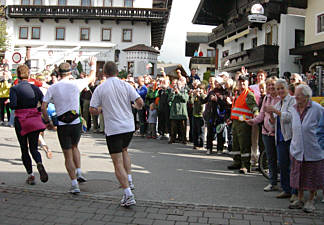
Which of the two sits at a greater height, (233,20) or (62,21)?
(62,21)

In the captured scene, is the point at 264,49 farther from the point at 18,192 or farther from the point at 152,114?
the point at 18,192

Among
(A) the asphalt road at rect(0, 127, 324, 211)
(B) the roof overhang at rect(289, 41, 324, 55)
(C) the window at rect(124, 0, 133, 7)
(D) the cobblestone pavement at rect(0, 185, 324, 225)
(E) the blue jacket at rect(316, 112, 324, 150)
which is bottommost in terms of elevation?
(D) the cobblestone pavement at rect(0, 185, 324, 225)

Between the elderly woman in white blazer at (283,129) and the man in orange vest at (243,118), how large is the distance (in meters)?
1.55

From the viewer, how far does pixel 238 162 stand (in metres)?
8.46

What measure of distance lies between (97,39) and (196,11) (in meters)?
15.6

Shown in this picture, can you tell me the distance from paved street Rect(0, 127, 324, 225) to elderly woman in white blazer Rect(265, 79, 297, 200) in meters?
0.35

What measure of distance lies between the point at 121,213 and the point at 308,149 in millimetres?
2824

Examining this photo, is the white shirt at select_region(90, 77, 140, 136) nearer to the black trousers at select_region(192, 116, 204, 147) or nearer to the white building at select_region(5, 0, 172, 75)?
the black trousers at select_region(192, 116, 204, 147)

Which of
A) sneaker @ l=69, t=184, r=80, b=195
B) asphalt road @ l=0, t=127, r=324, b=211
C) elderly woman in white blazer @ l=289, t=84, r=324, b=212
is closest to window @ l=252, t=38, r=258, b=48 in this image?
asphalt road @ l=0, t=127, r=324, b=211

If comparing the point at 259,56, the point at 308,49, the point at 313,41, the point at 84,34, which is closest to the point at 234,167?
the point at 308,49

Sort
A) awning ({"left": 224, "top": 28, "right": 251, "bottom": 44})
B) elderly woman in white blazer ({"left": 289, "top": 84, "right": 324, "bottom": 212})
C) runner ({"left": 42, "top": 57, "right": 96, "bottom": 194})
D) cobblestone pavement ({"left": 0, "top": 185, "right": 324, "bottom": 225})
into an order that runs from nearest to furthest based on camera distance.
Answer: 1. cobblestone pavement ({"left": 0, "top": 185, "right": 324, "bottom": 225})
2. elderly woman in white blazer ({"left": 289, "top": 84, "right": 324, "bottom": 212})
3. runner ({"left": 42, "top": 57, "right": 96, "bottom": 194})
4. awning ({"left": 224, "top": 28, "right": 251, "bottom": 44})

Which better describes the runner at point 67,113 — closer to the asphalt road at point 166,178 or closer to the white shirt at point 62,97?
the white shirt at point 62,97

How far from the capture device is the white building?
1774 inches

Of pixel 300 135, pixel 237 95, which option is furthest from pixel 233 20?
pixel 300 135
